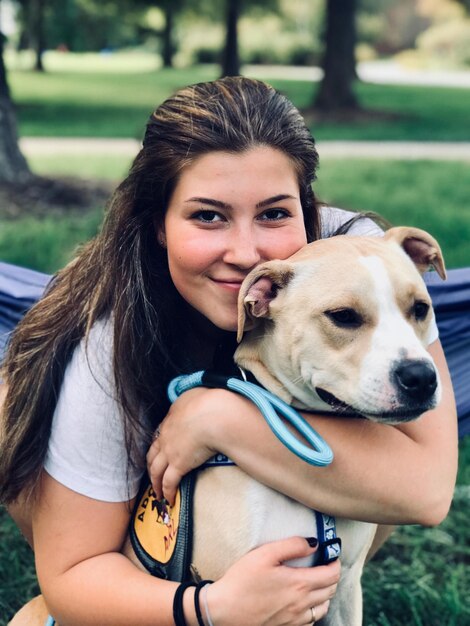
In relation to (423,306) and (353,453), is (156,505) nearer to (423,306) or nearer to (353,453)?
(353,453)

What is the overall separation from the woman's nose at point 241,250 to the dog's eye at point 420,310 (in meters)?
0.46

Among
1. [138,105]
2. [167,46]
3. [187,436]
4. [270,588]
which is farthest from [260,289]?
[167,46]

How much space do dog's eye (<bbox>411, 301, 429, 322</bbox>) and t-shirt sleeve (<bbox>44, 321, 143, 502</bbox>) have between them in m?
0.87

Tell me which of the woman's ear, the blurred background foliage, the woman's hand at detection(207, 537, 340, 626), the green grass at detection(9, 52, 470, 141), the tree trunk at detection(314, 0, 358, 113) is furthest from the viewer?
the blurred background foliage

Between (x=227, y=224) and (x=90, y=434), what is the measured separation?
70 centimetres

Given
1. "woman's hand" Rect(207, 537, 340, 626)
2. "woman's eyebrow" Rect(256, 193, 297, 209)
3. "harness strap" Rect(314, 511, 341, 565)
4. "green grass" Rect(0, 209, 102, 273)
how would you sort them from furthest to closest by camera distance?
"green grass" Rect(0, 209, 102, 273), "woman's eyebrow" Rect(256, 193, 297, 209), "harness strap" Rect(314, 511, 341, 565), "woman's hand" Rect(207, 537, 340, 626)

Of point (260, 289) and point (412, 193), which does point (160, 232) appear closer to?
point (260, 289)

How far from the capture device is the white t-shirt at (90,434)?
2402 mm

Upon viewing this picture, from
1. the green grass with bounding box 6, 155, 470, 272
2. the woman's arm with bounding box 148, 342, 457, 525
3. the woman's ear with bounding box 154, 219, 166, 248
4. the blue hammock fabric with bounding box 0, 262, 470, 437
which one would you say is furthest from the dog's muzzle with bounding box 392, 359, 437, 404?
the green grass with bounding box 6, 155, 470, 272

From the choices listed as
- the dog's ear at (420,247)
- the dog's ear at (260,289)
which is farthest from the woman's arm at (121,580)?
the dog's ear at (420,247)

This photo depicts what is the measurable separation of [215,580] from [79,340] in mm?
787

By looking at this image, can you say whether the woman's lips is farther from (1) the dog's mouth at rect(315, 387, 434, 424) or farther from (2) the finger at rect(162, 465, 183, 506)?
(2) the finger at rect(162, 465, 183, 506)

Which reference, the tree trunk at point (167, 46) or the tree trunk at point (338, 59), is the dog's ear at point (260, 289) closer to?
the tree trunk at point (338, 59)

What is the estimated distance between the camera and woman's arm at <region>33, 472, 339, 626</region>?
7.28 feet
